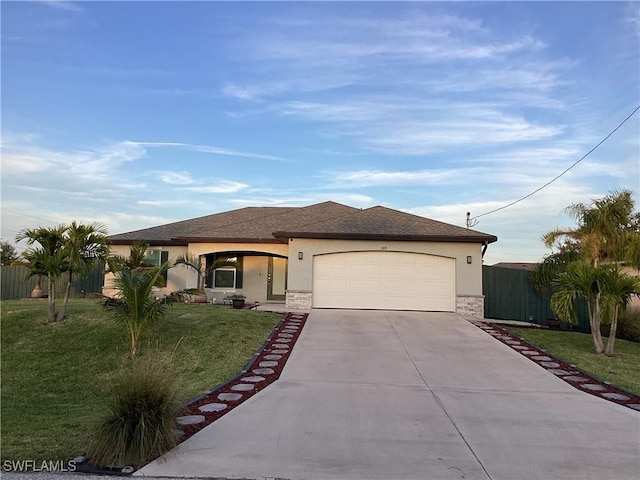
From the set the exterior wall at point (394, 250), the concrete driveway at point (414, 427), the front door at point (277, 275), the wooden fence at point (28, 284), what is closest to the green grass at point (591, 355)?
the concrete driveway at point (414, 427)

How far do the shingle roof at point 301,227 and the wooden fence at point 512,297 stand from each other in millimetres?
2210

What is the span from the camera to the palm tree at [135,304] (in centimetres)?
920

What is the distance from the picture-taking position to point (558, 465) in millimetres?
4676

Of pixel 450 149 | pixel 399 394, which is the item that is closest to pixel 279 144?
pixel 450 149

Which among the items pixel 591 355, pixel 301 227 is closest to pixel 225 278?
pixel 301 227

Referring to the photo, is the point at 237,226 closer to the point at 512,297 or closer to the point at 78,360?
the point at 78,360

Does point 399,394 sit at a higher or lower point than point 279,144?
lower

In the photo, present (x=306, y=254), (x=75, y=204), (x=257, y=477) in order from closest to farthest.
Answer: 1. (x=257, y=477)
2. (x=306, y=254)
3. (x=75, y=204)

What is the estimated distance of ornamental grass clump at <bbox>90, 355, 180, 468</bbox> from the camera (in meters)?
4.45

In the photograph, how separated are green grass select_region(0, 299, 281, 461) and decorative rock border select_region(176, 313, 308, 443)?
267 mm

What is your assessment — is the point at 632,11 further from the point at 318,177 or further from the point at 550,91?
the point at 318,177

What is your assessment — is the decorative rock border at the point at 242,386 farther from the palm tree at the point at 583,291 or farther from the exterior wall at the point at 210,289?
the exterior wall at the point at 210,289

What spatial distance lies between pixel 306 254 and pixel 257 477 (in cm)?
1286

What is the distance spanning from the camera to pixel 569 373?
9258 millimetres
